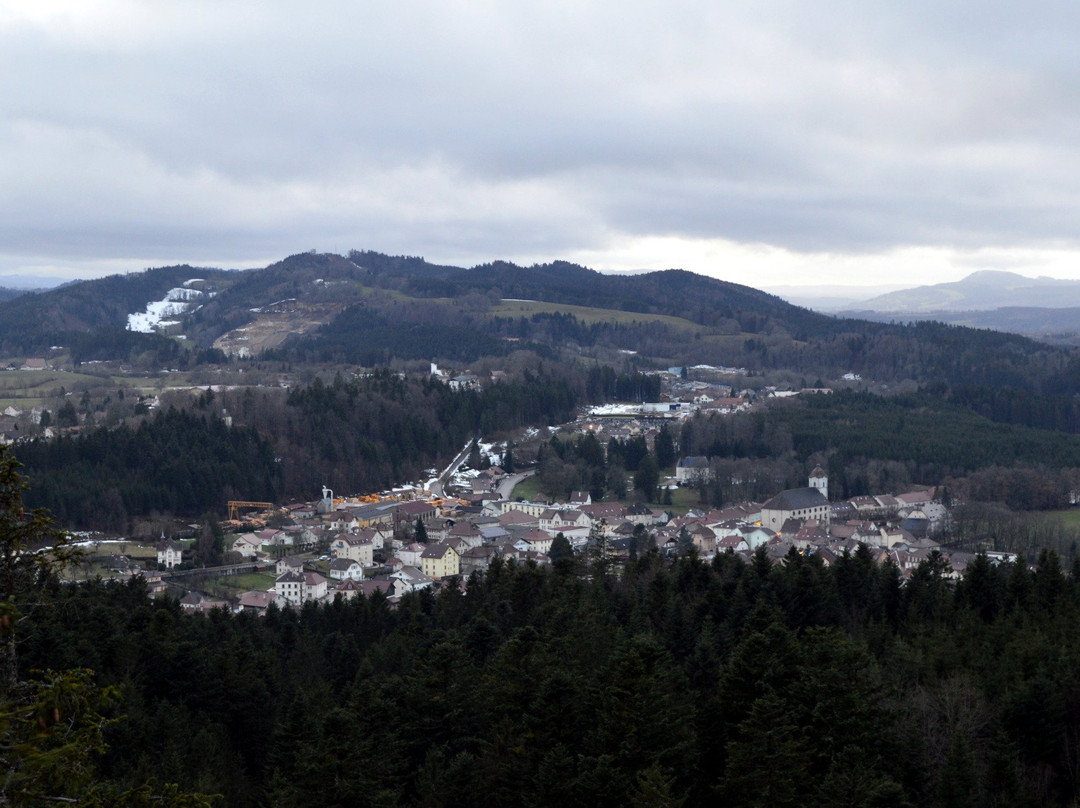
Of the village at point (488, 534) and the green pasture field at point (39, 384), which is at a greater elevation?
the green pasture field at point (39, 384)

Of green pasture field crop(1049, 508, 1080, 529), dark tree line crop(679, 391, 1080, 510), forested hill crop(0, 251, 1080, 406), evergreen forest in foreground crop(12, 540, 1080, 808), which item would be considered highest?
forested hill crop(0, 251, 1080, 406)

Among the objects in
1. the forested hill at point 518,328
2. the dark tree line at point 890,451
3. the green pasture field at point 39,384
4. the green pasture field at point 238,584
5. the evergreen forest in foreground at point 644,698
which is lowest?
the green pasture field at point 238,584

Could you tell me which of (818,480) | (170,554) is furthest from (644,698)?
(818,480)

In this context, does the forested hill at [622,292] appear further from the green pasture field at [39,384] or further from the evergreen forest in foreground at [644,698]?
the evergreen forest in foreground at [644,698]

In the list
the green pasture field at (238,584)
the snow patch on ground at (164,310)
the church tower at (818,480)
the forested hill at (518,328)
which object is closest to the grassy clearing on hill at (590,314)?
the forested hill at (518,328)

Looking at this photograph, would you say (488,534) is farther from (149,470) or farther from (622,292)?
(622,292)

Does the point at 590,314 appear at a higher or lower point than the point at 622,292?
lower

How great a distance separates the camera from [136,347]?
125312 millimetres

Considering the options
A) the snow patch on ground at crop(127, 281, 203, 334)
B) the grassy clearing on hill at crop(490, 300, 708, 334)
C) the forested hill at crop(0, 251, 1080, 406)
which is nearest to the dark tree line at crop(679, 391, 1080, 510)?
the forested hill at crop(0, 251, 1080, 406)

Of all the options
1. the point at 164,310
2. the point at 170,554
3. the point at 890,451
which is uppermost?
the point at 164,310

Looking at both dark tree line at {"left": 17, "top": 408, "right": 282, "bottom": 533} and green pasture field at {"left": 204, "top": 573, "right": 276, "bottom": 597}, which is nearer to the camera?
green pasture field at {"left": 204, "top": 573, "right": 276, "bottom": 597}

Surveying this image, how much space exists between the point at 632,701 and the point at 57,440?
2041 inches

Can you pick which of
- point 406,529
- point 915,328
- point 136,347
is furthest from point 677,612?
point 915,328

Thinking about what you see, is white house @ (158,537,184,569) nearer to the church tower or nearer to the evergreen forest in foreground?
the evergreen forest in foreground
